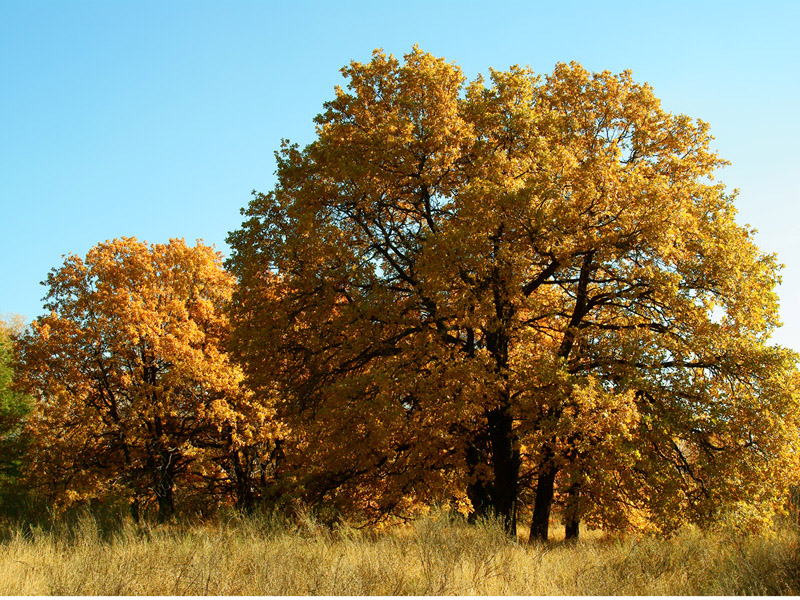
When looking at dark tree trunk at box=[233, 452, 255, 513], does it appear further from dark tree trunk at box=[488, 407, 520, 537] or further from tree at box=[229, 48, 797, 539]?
dark tree trunk at box=[488, 407, 520, 537]

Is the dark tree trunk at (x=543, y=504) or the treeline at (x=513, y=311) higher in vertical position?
the treeline at (x=513, y=311)

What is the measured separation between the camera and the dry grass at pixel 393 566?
7527mm

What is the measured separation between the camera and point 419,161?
1429 centimetres

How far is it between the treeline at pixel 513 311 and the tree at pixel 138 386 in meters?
5.07

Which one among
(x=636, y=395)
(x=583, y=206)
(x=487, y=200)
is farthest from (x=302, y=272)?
(x=636, y=395)

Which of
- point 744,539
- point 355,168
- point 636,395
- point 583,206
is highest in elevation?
point 355,168

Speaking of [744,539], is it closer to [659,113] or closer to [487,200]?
[487,200]

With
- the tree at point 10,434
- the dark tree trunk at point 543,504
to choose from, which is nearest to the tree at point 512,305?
the dark tree trunk at point 543,504

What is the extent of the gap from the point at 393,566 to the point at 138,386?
17.0 meters

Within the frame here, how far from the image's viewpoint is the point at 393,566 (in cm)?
821

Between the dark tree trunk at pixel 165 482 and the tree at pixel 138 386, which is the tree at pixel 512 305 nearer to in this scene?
the tree at pixel 138 386

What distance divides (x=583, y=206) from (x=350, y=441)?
7.22m

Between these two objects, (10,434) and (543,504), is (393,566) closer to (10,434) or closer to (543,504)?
(543,504)

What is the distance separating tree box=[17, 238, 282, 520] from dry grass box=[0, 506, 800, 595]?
11.1m
